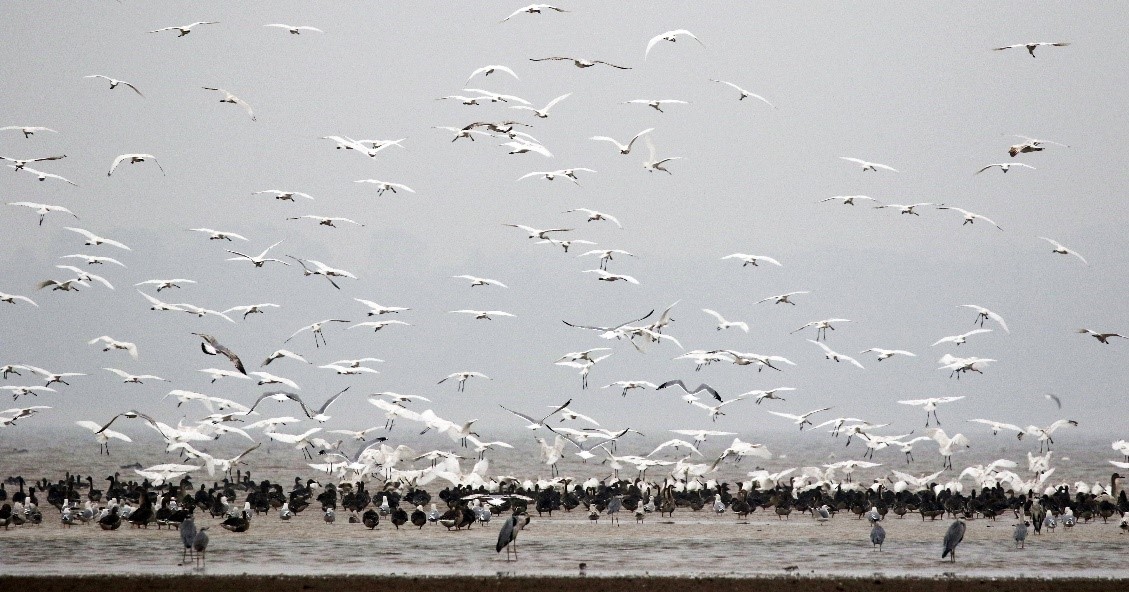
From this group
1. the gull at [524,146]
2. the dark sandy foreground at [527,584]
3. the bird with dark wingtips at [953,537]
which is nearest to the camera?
the dark sandy foreground at [527,584]

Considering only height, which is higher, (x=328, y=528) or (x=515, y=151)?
(x=515, y=151)

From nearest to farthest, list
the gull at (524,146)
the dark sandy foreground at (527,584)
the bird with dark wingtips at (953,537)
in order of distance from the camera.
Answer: the dark sandy foreground at (527,584) < the bird with dark wingtips at (953,537) < the gull at (524,146)

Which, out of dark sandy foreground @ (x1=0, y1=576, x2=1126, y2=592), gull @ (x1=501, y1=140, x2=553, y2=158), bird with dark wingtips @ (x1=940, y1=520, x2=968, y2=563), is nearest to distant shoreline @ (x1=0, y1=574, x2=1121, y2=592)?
dark sandy foreground @ (x1=0, y1=576, x2=1126, y2=592)

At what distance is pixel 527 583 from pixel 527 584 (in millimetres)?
125

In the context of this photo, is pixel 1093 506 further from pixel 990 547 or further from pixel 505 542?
pixel 505 542

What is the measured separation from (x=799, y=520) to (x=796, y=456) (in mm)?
74853

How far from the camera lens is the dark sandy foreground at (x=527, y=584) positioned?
80.9 ft

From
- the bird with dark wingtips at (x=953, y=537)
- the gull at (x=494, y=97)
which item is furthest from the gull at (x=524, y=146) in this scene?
the bird with dark wingtips at (x=953, y=537)

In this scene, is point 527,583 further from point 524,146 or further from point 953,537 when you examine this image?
point 524,146

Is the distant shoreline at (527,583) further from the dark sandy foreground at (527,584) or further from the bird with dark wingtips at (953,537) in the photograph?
the bird with dark wingtips at (953,537)

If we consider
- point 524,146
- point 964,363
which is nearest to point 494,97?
point 524,146

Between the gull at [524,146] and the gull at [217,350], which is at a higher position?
the gull at [524,146]

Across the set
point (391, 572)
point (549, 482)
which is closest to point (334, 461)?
point (549, 482)

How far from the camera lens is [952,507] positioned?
42.4m
